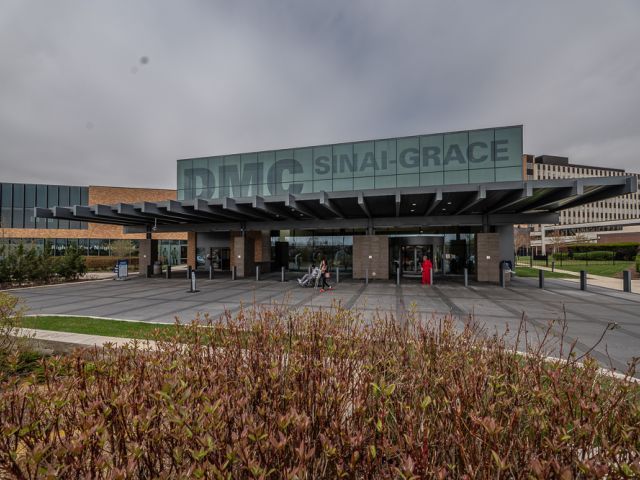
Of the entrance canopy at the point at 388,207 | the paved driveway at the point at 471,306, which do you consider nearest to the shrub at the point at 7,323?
Result: the paved driveway at the point at 471,306

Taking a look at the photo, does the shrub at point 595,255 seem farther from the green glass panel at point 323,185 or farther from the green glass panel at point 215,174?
the green glass panel at point 215,174

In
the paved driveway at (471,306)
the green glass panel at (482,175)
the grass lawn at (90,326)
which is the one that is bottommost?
the paved driveway at (471,306)

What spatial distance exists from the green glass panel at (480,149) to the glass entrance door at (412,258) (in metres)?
7.87

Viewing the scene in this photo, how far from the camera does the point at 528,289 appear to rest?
55.5ft

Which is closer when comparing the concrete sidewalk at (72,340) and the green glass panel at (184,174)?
the concrete sidewalk at (72,340)

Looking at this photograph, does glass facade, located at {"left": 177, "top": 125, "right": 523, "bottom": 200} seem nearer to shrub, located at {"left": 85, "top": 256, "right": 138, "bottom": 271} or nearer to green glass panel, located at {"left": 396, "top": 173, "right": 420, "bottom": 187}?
green glass panel, located at {"left": 396, "top": 173, "right": 420, "bottom": 187}

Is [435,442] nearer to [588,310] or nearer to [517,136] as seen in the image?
[588,310]

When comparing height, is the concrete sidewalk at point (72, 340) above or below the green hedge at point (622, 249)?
below

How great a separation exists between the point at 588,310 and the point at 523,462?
505 inches

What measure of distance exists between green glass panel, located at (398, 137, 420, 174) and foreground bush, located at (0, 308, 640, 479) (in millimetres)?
22806

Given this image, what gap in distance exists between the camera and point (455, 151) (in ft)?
76.2

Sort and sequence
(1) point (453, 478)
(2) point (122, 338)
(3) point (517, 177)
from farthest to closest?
(3) point (517, 177)
(2) point (122, 338)
(1) point (453, 478)

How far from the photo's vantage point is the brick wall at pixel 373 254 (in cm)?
2178

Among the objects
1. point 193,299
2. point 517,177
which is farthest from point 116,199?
point 517,177
